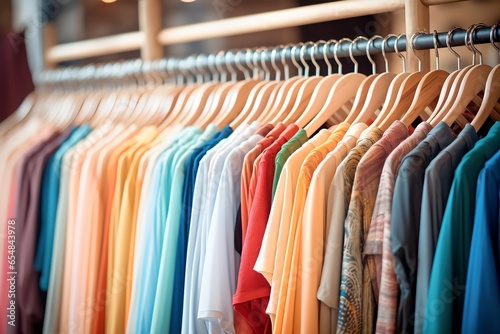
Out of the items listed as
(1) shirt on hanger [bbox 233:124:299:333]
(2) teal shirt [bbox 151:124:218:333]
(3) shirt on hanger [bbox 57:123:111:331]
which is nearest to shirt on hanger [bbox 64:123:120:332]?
(3) shirt on hanger [bbox 57:123:111:331]

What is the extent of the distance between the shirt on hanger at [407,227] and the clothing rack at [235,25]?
19.3 inches

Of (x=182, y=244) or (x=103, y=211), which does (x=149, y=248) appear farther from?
(x=103, y=211)

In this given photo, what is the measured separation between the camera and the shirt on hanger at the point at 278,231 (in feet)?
4.14

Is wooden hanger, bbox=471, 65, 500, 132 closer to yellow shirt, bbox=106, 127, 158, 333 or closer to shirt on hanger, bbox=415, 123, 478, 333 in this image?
shirt on hanger, bbox=415, 123, 478, 333

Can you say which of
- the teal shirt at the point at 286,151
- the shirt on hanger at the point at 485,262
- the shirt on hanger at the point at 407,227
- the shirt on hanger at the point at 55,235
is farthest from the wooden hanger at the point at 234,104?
the shirt on hanger at the point at 485,262

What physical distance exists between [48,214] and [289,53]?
85cm

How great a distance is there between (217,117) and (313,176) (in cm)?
57

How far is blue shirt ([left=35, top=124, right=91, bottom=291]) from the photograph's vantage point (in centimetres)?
179

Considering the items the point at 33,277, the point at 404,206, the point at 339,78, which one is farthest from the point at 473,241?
the point at 33,277

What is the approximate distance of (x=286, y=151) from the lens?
52.4 inches

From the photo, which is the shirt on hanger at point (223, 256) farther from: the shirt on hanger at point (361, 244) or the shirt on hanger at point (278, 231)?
the shirt on hanger at point (361, 244)

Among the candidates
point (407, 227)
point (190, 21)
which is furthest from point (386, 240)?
point (190, 21)

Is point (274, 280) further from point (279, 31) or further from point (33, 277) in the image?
point (279, 31)

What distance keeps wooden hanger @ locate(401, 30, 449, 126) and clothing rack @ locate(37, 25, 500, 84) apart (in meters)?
0.05
